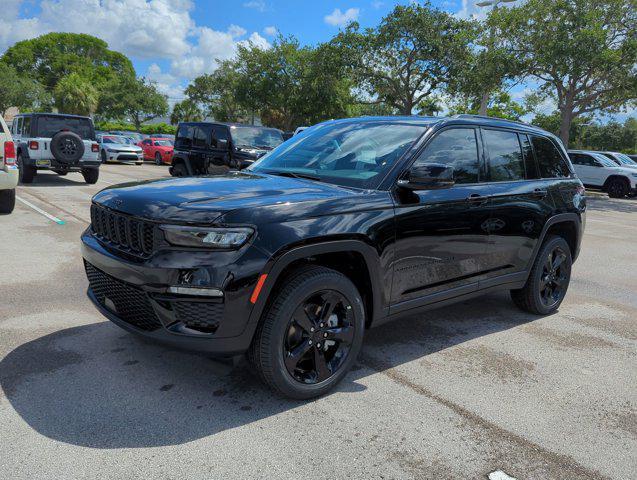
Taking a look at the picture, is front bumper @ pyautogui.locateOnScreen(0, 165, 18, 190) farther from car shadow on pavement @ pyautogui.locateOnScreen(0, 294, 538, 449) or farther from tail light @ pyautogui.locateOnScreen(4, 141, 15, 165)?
car shadow on pavement @ pyautogui.locateOnScreen(0, 294, 538, 449)

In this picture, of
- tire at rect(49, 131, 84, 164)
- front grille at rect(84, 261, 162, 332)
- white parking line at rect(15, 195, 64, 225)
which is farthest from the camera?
tire at rect(49, 131, 84, 164)

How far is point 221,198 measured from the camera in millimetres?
3033

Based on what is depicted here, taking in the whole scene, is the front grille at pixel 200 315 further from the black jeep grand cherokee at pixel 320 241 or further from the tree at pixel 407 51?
the tree at pixel 407 51

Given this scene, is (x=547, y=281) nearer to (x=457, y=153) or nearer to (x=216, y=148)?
(x=457, y=153)

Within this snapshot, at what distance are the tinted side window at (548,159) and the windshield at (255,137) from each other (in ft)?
30.4

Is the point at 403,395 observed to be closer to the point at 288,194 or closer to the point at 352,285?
the point at 352,285

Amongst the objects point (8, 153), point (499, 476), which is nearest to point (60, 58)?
point (8, 153)

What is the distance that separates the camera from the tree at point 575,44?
1820 centimetres

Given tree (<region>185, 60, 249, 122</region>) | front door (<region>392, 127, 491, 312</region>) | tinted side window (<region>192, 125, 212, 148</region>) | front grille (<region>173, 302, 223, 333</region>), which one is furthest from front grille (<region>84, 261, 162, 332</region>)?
tree (<region>185, 60, 249, 122</region>)

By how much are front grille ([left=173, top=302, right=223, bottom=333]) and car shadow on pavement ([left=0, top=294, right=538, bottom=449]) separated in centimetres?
54

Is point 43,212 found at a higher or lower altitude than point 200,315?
lower

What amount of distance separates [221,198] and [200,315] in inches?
25.9

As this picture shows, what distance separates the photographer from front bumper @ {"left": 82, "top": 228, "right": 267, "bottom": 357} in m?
2.79

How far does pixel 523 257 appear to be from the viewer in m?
4.65
